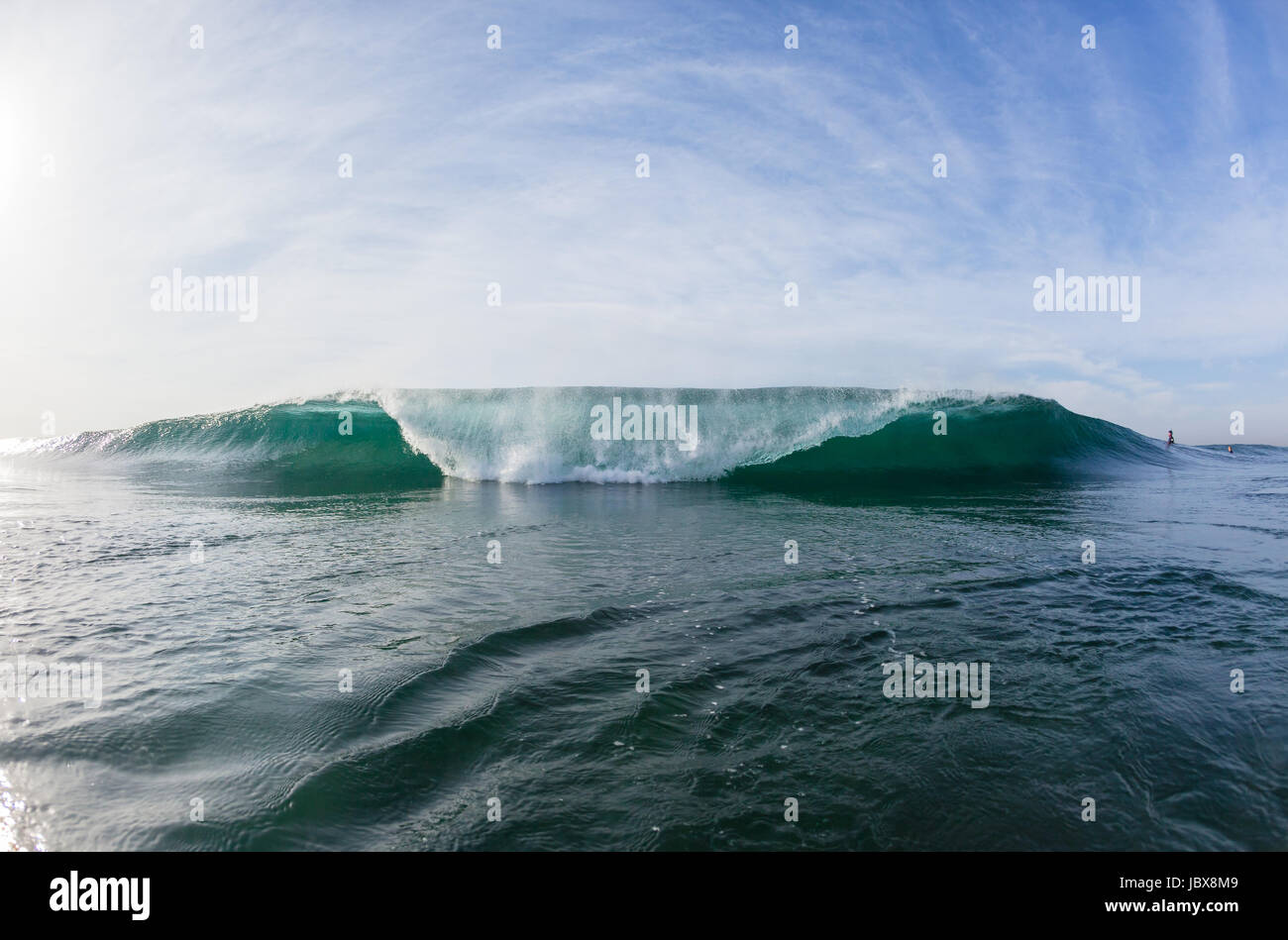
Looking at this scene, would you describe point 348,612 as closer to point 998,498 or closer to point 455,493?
point 455,493

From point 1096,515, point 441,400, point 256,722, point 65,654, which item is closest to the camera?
point 256,722

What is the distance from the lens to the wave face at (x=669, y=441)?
20.2 m

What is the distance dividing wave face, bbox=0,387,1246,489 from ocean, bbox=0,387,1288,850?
8834 mm

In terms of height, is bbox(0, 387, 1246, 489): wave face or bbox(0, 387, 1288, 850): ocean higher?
bbox(0, 387, 1246, 489): wave face

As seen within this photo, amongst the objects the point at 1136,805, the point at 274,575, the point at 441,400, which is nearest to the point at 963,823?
the point at 1136,805

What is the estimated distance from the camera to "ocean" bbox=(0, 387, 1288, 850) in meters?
2.81

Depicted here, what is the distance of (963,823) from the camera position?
8.97ft

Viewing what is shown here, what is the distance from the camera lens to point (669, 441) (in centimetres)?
2097

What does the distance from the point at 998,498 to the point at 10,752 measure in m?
15.0

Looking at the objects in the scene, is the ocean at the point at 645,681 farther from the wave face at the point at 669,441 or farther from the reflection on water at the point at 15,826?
the wave face at the point at 669,441

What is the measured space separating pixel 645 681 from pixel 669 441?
1697cm

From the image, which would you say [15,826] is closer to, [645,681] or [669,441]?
[645,681]

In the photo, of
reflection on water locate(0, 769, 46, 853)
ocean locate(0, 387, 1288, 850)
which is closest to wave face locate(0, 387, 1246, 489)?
ocean locate(0, 387, 1288, 850)

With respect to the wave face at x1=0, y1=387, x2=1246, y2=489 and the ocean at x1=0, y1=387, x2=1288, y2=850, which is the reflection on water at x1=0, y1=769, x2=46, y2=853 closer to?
the ocean at x1=0, y1=387, x2=1288, y2=850
